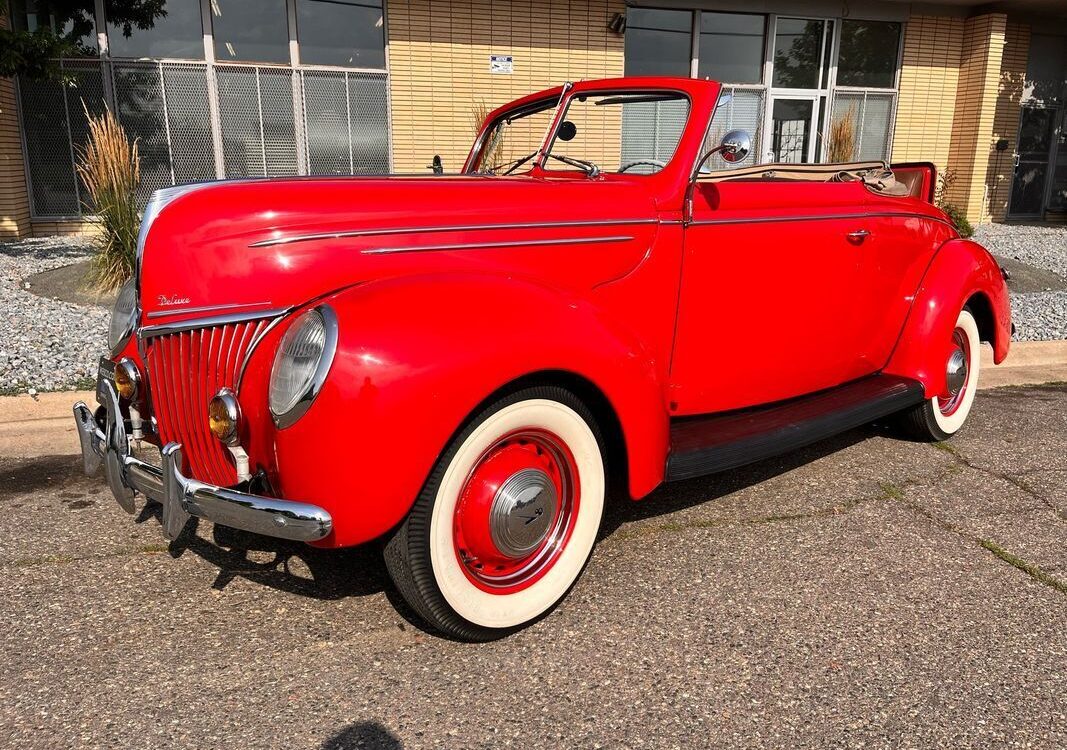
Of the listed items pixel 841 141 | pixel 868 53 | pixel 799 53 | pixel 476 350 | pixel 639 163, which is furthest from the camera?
pixel 868 53

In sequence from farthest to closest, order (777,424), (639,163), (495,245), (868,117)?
(868,117) → (639,163) → (777,424) → (495,245)

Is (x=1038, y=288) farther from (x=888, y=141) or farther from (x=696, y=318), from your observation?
(x=696, y=318)

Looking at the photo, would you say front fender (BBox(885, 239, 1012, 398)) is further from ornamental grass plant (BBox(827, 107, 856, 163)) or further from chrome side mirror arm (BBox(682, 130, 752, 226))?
ornamental grass plant (BBox(827, 107, 856, 163))

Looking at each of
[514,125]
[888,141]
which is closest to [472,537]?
[514,125]

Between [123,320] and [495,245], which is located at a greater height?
[495,245]

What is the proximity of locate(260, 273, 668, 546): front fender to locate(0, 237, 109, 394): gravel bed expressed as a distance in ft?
11.0

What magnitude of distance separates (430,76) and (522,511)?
9847 millimetres

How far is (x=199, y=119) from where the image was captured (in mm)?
10344

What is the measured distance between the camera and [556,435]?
92.2 inches

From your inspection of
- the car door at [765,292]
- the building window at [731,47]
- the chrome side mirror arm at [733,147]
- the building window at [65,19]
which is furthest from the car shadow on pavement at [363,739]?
the building window at [731,47]

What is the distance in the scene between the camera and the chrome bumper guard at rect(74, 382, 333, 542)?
75.6 inches

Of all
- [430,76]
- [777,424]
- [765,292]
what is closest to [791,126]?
[430,76]

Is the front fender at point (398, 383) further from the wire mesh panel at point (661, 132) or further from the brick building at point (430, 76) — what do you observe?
the brick building at point (430, 76)

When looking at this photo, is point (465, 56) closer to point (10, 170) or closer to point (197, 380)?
point (10, 170)
